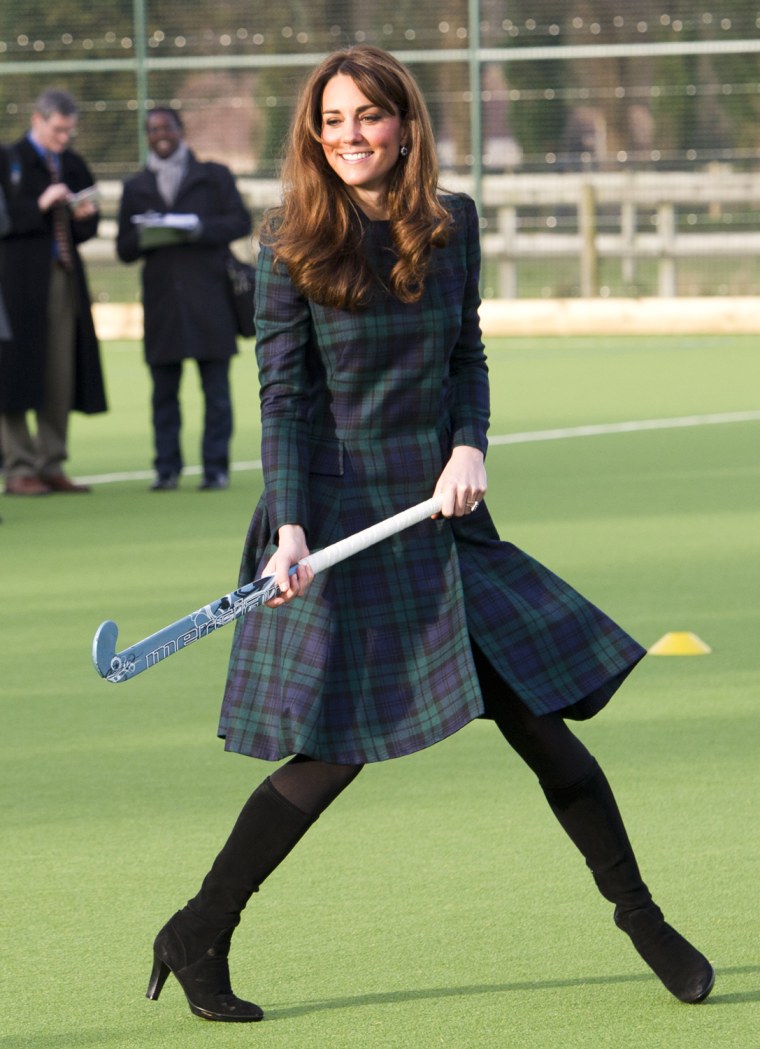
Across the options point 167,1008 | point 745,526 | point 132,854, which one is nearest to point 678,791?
point 132,854

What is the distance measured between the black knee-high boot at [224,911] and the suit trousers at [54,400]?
790 centimetres

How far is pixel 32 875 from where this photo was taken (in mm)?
4879

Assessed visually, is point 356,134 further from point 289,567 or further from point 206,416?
point 206,416

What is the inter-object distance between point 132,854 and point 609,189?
18.9m

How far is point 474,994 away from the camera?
4066 millimetres

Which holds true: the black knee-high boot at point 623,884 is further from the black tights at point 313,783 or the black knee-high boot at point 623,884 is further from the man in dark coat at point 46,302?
the man in dark coat at point 46,302

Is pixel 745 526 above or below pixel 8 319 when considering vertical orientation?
below

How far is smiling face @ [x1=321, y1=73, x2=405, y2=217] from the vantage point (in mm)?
3744

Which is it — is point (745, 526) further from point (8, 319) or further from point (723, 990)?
point (723, 990)

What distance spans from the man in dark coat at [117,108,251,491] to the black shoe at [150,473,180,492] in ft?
0.19

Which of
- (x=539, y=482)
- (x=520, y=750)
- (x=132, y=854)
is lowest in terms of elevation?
(x=539, y=482)

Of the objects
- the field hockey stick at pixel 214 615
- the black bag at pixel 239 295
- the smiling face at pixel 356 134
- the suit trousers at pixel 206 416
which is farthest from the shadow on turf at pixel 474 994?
the black bag at pixel 239 295

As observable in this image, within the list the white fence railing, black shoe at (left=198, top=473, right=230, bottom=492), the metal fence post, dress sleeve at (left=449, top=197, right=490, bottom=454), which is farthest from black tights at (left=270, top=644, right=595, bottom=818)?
the metal fence post

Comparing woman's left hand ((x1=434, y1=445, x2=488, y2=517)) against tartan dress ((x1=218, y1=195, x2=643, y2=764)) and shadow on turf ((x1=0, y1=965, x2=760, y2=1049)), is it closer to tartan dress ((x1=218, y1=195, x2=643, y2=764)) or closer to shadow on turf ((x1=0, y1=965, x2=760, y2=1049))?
tartan dress ((x1=218, y1=195, x2=643, y2=764))
